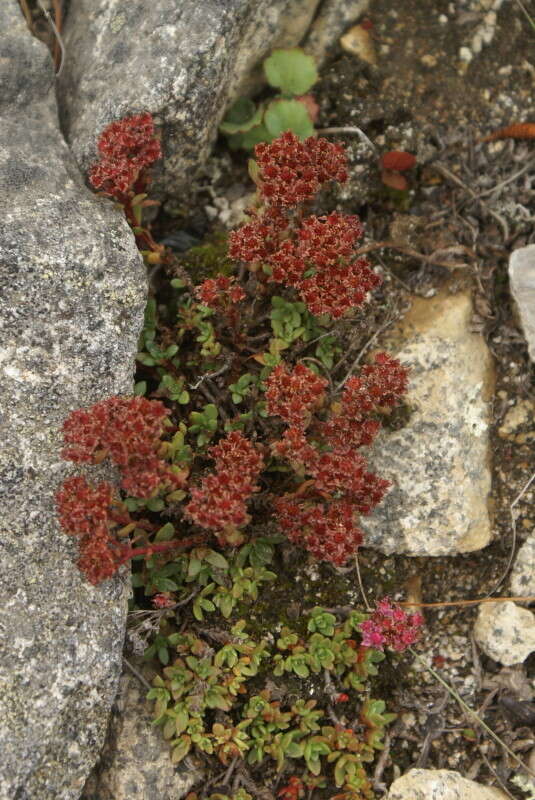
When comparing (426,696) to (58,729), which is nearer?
(58,729)

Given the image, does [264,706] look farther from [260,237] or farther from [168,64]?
[168,64]

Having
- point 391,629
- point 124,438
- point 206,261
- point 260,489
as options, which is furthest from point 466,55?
point 391,629

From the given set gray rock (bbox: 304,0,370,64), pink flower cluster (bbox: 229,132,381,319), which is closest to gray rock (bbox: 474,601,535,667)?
pink flower cluster (bbox: 229,132,381,319)

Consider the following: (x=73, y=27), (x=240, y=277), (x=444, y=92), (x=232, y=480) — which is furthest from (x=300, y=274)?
(x=73, y=27)

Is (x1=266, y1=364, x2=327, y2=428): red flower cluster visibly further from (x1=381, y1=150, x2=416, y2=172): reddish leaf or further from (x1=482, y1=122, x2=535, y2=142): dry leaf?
(x1=482, y1=122, x2=535, y2=142): dry leaf

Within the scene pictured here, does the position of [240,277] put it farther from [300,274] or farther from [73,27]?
[73,27]
